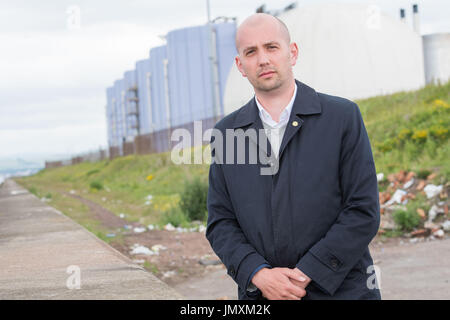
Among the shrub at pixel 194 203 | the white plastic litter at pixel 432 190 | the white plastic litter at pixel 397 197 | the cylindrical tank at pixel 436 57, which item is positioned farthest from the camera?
the cylindrical tank at pixel 436 57

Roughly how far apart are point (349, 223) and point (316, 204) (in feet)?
0.39

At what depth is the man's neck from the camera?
5.90 feet

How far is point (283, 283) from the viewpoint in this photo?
1649mm

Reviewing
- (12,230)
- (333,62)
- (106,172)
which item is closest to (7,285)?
(12,230)

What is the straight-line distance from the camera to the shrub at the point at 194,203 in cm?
971

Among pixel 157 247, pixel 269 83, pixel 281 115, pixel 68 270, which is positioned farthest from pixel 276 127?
pixel 157 247

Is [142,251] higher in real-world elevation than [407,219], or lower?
lower

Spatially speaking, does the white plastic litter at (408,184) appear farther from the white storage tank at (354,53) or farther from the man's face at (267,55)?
the white storage tank at (354,53)

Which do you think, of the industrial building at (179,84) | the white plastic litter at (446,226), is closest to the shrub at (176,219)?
the white plastic litter at (446,226)

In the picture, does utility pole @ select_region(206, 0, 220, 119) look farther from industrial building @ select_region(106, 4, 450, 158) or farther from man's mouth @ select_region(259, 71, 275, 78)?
man's mouth @ select_region(259, 71, 275, 78)

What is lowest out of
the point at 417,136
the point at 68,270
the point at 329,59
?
the point at 68,270

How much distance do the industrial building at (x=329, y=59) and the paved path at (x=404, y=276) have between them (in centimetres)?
1374

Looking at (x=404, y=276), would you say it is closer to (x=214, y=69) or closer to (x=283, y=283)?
(x=283, y=283)
